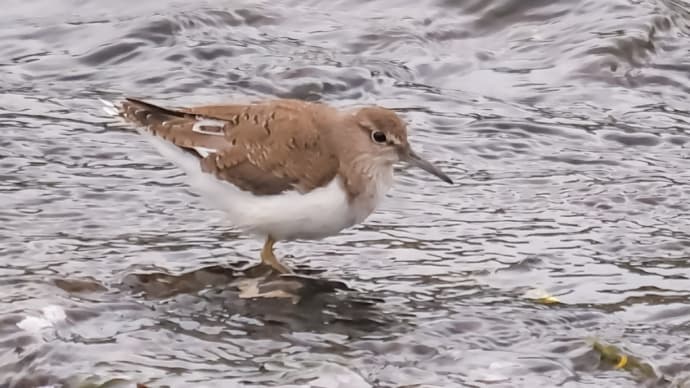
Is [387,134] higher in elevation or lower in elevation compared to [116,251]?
higher

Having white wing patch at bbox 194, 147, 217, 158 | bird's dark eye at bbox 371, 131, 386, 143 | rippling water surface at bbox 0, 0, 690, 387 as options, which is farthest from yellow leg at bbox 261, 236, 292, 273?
bird's dark eye at bbox 371, 131, 386, 143

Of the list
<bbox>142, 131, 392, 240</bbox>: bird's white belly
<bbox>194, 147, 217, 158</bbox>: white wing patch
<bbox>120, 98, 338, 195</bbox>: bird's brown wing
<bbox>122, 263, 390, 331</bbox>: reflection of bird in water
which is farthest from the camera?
<bbox>194, 147, 217, 158</bbox>: white wing patch

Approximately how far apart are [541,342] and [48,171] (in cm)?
316

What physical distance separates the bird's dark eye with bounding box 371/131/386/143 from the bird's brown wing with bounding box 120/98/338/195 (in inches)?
8.9

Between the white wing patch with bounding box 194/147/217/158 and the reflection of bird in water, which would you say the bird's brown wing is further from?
the reflection of bird in water

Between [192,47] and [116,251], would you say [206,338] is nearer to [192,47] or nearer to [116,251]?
[116,251]

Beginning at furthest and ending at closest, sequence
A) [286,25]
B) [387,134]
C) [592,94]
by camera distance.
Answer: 1. [286,25]
2. [592,94]
3. [387,134]

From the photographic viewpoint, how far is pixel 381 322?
6117mm

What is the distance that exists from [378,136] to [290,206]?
56cm

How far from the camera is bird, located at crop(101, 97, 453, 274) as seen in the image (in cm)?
649

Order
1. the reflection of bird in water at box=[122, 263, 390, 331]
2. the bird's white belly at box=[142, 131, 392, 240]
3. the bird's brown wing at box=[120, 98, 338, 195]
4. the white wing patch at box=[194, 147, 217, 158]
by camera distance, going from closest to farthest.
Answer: the reflection of bird in water at box=[122, 263, 390, 331], the bird's white belly at box=[142, 131, 392, 240], the bird's brown wing at box=[120, 98, 338, 195], the white wing patch at box=[194, 147, 217, 158]

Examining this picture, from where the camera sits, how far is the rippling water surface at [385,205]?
5.70 metres

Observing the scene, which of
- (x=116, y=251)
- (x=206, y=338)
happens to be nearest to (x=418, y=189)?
(x=116, y=251)

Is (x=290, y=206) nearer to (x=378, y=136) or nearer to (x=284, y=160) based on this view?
(x=284, y=160)
